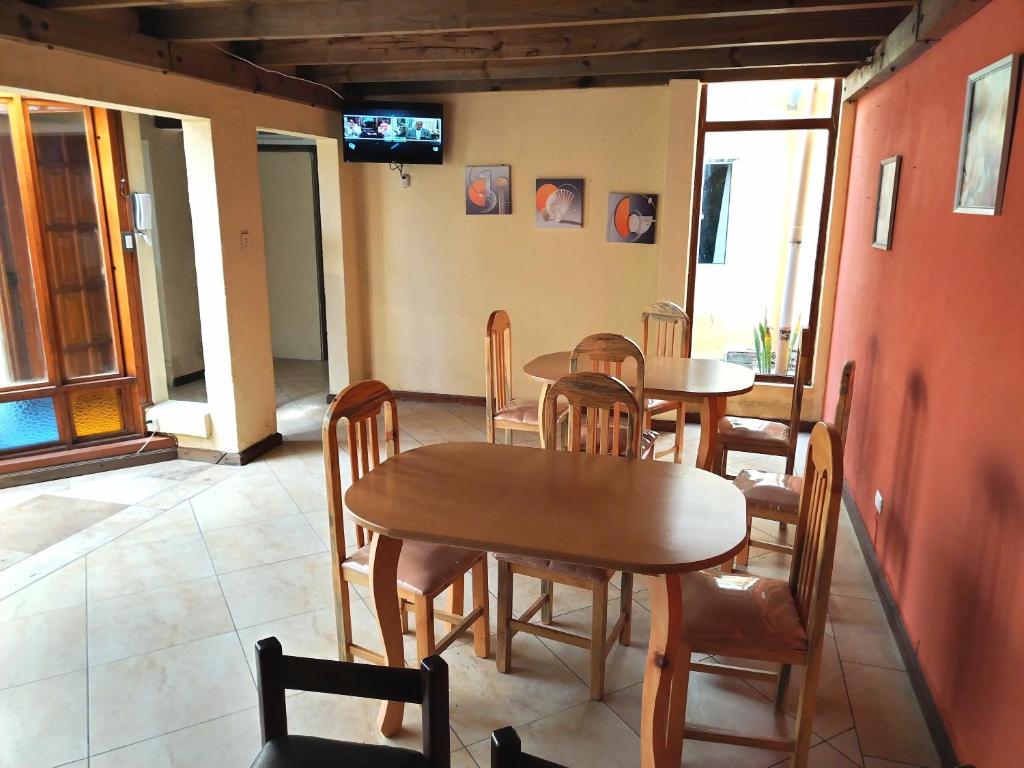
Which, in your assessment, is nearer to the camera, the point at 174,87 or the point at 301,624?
the point at 301,624

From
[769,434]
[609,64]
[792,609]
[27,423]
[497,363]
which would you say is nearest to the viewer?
[792,609]

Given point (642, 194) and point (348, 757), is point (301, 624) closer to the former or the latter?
point (348, 757)

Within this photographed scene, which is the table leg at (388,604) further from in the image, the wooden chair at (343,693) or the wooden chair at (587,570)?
the wooden chair at (343,693)

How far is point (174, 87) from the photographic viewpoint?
390 cm

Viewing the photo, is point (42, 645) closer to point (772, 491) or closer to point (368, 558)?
point (368, 558)

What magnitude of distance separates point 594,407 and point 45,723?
203 cm

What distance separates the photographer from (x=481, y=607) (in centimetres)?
261

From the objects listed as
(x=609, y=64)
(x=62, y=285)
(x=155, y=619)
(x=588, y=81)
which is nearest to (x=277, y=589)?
(x=155, y=619)

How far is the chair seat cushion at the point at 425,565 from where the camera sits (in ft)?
7.41

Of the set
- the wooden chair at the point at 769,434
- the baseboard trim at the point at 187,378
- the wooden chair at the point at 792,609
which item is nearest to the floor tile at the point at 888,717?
the wooden chair at the point at 792,609

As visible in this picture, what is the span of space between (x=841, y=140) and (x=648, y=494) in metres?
3.74

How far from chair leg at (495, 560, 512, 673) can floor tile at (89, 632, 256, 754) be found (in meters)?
0.84

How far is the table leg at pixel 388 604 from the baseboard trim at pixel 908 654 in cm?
160

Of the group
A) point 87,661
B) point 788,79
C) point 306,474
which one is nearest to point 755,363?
point 788,79
